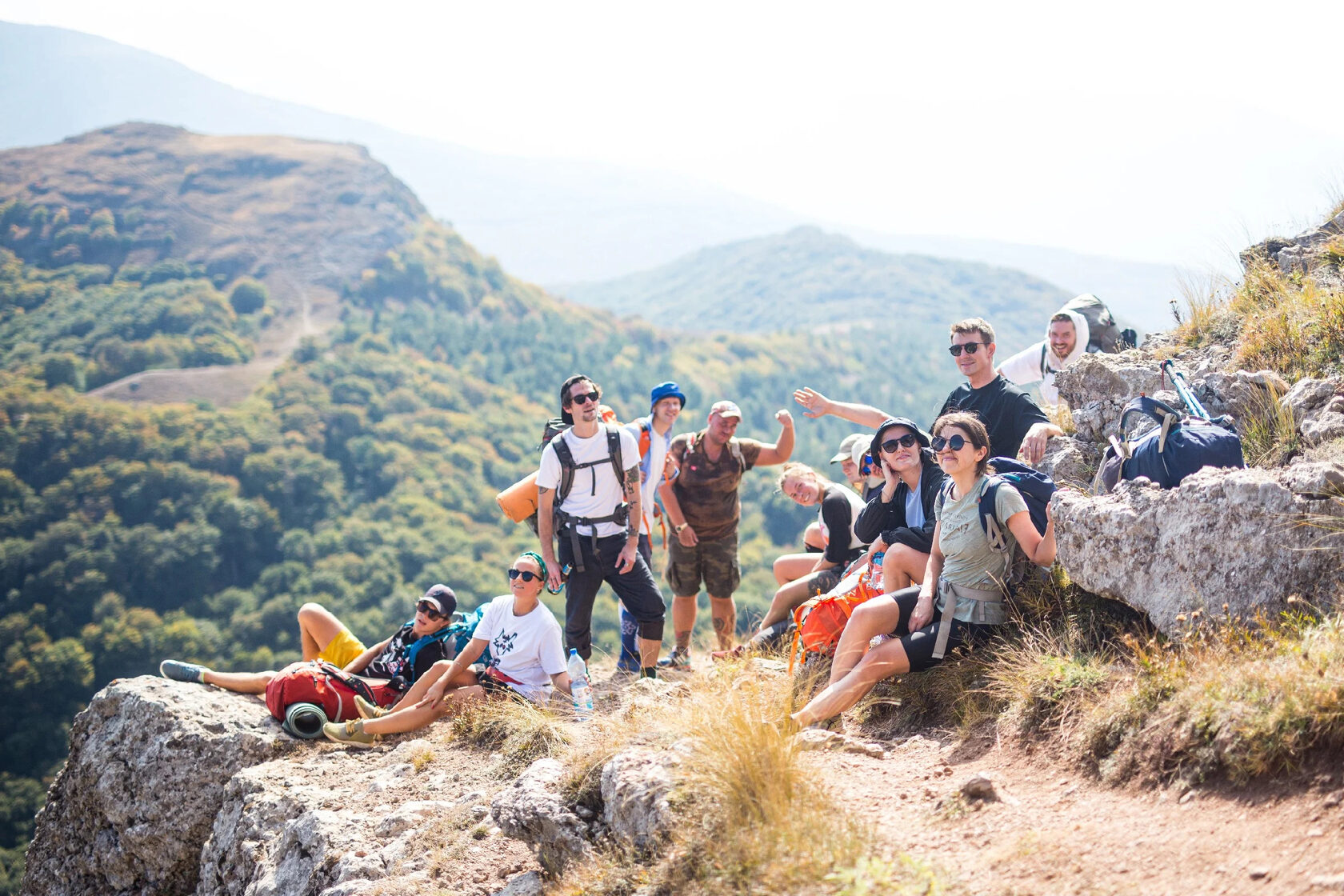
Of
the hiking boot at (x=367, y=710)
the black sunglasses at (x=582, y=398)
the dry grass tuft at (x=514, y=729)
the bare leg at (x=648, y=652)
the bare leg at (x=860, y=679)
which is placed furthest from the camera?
the bare leg at (x=648, y=652)

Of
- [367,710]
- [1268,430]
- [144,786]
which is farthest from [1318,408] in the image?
[144,786]

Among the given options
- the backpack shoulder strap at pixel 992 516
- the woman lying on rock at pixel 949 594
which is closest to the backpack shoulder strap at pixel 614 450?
the woman lying on rock at pixel 949 594

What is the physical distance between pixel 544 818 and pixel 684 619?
317cm

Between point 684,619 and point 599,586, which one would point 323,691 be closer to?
point 599,586

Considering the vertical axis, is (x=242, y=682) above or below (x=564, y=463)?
below

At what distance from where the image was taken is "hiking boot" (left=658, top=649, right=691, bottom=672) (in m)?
6.84

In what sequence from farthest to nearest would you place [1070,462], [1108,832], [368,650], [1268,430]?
[368,650] < [1070,462] < [1268,430] < [1108,832]

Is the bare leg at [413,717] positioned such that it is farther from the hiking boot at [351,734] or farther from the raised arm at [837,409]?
the raised arm at [837,409]

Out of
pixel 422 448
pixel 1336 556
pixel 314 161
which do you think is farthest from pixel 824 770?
pixel 314 161

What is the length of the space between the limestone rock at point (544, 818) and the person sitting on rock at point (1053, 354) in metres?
4.03

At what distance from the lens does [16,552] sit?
60.4 m

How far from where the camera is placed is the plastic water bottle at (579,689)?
17.5 ft

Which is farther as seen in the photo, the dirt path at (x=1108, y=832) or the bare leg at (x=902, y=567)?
the bare leg at (x=902, y=567)

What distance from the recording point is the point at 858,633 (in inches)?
167
